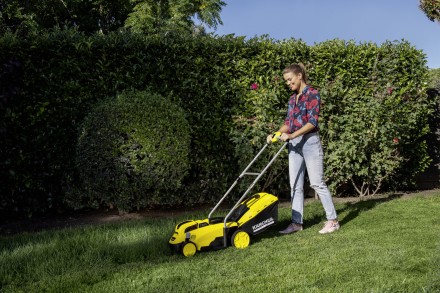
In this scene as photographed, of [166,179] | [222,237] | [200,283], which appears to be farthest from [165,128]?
[200,283]

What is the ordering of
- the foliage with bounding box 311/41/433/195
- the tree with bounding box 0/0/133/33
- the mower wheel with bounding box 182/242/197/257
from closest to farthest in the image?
1. the mower wheel with bounding box 182/242/197/257
2. the foliage with bounding box 311/41/433/195
3. the tree with bounding box 0/0/133/33

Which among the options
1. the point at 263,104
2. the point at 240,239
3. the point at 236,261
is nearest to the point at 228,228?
the point at 240,239

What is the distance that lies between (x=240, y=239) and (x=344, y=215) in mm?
2123

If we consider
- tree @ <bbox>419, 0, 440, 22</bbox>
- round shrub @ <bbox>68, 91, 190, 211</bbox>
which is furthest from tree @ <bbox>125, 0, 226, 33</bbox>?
round shrub @ <bbox>68, 91, 190, 211</bbox>

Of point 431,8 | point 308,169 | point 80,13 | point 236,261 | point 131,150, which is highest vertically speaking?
point 80,13

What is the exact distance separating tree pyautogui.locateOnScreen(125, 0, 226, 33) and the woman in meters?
14.4

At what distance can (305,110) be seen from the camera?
531 centimetres

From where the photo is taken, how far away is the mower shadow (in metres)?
5.54

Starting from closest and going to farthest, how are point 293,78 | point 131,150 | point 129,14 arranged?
point 293,78
point 131,150
point 129,14

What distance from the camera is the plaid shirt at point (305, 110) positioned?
17.2 feet

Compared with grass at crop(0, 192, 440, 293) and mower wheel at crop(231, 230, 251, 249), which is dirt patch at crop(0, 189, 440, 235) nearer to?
grass at crop(0, 192, 440, 293)

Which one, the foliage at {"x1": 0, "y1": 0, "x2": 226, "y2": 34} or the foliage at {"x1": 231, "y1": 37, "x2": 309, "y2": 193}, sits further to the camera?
the foliage at {"x1": 0, "y1": 0, "x2": 226, "y2": 34}

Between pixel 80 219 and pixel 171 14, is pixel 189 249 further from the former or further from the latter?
pixel 171 14

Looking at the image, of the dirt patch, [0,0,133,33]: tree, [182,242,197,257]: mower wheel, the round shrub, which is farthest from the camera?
[0,0,133,33]: tree
